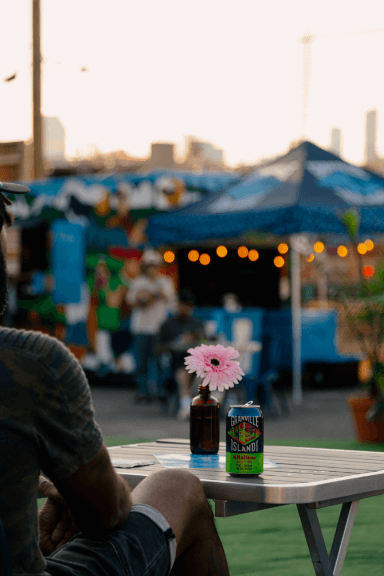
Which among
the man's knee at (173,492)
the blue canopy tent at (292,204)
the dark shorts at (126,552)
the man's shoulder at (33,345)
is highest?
the blue canopy tent at (292,204)

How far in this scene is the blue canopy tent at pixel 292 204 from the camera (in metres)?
9.32

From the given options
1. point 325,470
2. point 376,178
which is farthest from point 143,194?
point 325,470

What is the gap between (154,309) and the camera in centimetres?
1151

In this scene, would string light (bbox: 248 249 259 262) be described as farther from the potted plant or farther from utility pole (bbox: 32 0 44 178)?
the potted plant

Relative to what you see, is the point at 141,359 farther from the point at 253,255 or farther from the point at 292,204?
the point at 292,204

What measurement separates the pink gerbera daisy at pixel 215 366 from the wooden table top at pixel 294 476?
0.99 ft


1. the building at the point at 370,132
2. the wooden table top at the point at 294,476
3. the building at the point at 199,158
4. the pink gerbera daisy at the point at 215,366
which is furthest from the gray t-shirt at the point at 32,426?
the building at the point at 370,132

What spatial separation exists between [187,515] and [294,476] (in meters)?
0.42

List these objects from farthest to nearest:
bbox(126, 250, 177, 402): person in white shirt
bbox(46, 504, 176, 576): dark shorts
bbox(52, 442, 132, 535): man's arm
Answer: bbox(126, 250, 177, 402): person in white shirt → bbox(46, 504, 176, 576): dark shorts → bbox(52, 442, 132, 535): man's arm

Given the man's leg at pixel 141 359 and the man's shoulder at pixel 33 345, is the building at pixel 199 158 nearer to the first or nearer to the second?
the man's leg at pixel 141 359

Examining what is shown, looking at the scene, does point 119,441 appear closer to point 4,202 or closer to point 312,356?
point 312,356

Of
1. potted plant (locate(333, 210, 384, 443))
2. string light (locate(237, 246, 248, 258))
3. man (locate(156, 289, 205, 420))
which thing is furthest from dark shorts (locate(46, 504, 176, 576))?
string light (locate(237, 246, 248, 258))

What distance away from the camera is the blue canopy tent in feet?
30.6

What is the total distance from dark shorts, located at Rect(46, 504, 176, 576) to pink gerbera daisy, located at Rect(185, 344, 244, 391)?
0.76 meters
